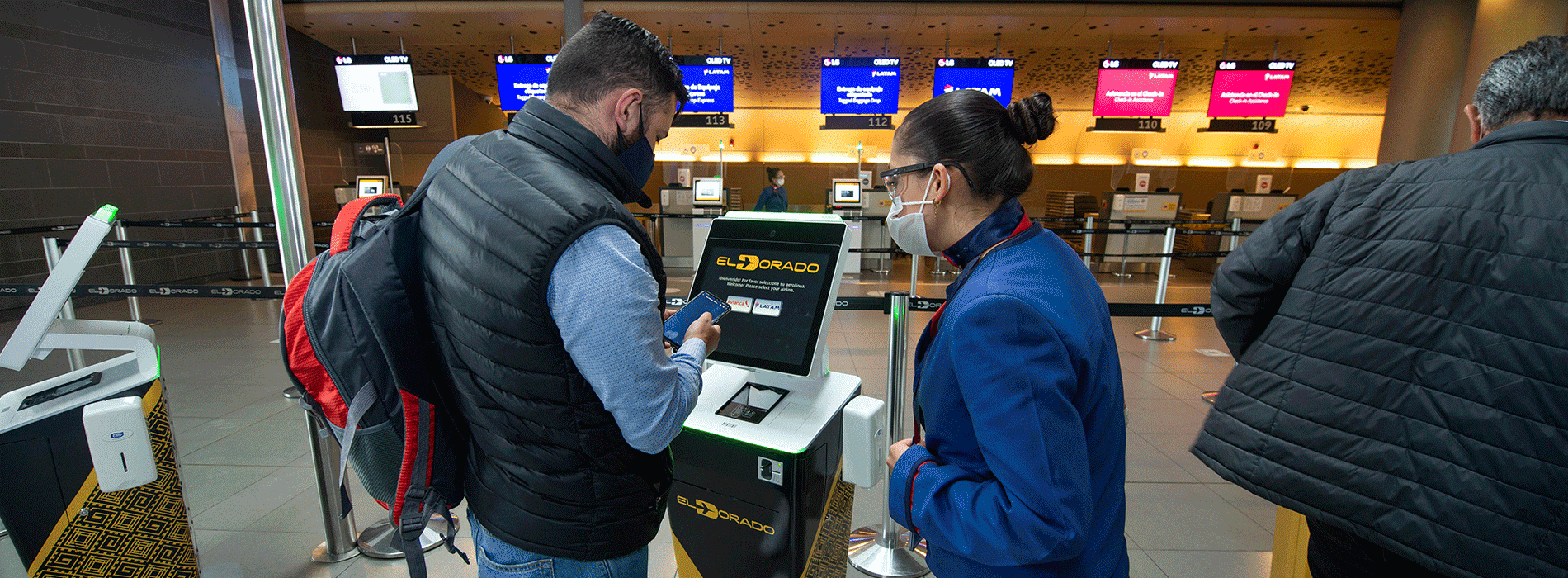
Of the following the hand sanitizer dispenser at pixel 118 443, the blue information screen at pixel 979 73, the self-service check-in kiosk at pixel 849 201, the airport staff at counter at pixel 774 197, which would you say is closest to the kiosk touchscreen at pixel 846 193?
the self-service check-in kiosk at pixel 849 201

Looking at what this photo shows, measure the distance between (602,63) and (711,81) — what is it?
6629mm

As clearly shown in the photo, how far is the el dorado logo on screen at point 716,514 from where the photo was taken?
159cm

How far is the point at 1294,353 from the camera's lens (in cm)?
121

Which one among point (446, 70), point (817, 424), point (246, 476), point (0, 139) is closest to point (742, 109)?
point (446, 70)

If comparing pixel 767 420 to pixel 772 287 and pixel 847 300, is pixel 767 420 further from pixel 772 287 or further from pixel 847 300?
pixel 847 300

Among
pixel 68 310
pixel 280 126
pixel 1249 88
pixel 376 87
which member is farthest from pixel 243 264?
pixel 1249 88

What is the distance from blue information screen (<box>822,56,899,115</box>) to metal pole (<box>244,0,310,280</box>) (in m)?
6.11

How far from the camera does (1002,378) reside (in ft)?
2.71

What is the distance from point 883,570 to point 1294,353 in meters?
1.61

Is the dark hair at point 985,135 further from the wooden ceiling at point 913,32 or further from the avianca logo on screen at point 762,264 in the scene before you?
→ the wooden ceiling at point 913,32

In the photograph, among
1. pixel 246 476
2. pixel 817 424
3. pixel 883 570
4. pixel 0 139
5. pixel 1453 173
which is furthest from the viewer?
pixel 0 139

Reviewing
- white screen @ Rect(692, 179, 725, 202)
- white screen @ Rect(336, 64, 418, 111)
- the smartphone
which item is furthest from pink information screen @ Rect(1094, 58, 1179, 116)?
white screen @ Rect(336, 64, 418, 111)

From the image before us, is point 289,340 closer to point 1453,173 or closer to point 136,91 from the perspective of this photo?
point 1453,173

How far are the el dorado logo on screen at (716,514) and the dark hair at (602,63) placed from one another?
1.07 meters
